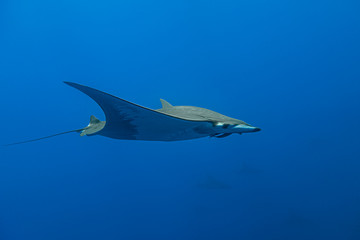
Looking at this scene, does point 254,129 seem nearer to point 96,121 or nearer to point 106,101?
point 106,101

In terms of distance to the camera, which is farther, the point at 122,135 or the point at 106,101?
the point at 122,135

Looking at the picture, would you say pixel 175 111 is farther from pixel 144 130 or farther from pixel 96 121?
pixel 96 121

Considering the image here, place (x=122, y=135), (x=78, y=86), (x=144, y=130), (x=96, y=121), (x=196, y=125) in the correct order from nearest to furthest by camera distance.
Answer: (x=78, y=86) → (x=196, y=125) → (x=144, y=130) → (x=122, y=135) → (x=96, y=121)

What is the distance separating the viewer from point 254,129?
2012mm

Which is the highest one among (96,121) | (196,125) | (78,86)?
(96,121)

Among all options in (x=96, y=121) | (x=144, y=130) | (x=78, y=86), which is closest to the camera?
(x=78, y=86)

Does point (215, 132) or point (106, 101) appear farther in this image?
point (215, 132)

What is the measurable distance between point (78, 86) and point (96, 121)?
1417 mm

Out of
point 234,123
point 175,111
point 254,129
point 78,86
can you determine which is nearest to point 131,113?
point 78,86

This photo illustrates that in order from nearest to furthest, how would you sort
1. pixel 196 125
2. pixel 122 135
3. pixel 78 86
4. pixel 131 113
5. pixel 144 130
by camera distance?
pixel 78 86 → pixel 131 113 → pixel 196 125 → pixel 144 130 → pixel 122 135

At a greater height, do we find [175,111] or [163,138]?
[175,111]

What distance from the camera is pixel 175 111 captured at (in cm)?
248

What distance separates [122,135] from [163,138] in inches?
16.1

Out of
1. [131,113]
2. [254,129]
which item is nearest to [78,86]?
[131,113]
